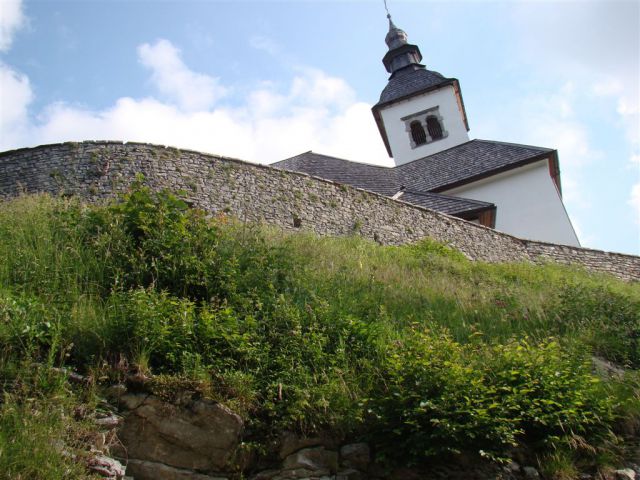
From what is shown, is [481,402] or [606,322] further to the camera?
[606,322]

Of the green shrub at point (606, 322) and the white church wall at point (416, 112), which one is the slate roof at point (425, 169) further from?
the green shrub at point (606, 322)

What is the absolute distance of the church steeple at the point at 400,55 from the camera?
113ft

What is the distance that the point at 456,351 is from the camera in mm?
5547

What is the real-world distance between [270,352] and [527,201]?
64.2 feet

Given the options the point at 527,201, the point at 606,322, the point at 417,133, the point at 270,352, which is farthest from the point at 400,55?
the point at 270,352

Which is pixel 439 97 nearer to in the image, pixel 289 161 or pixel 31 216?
pixel 289 161

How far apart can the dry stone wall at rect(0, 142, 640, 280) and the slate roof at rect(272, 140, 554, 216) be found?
232 inches

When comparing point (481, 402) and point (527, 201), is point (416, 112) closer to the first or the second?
point (527, 201)

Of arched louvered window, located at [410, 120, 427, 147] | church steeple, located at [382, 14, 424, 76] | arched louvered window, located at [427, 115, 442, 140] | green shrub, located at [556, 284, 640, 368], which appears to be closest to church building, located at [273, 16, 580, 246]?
arched louvered window, located at [427, 115, 442, 140]

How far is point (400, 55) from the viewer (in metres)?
34.7

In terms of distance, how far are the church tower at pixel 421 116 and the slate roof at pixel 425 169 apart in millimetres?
3552

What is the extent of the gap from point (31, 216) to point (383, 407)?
591 centimetres

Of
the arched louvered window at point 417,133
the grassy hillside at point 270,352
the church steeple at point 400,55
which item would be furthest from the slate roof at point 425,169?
the grassy hillside at point 270,352

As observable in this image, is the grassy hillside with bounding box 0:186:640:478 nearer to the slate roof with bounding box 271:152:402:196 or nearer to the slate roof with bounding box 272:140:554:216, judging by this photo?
the slate roof with bounding box 272:140:554:216
